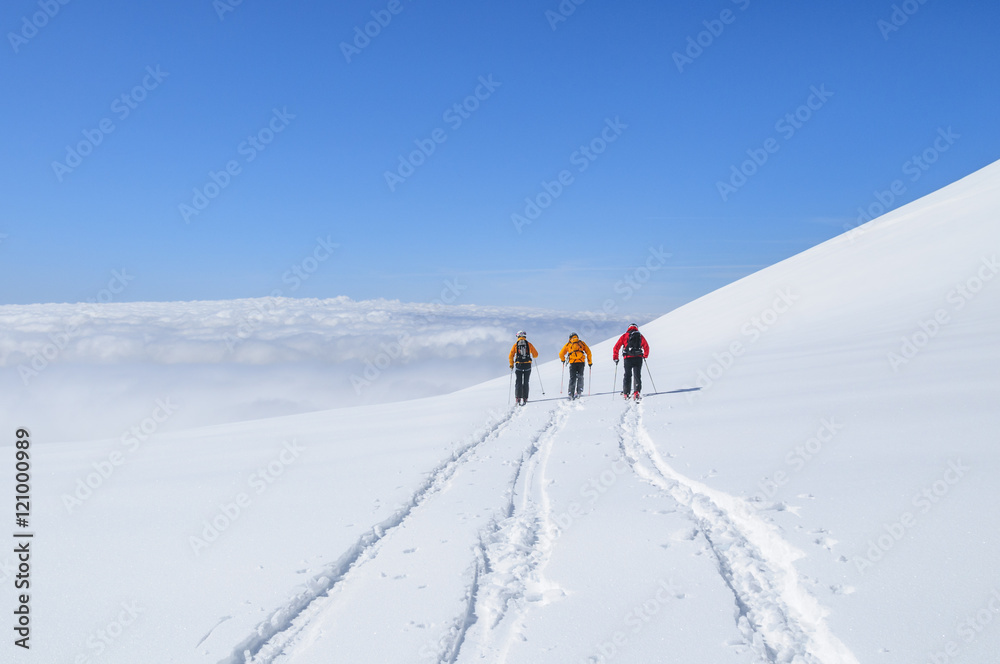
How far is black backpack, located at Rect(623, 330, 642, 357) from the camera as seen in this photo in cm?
1430

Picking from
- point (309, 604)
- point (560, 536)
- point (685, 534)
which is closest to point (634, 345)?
point (685, 534)

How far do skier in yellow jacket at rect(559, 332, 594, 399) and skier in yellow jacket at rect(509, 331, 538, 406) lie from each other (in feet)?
3.50

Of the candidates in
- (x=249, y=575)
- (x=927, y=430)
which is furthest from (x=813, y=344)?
(x=249, y=575)

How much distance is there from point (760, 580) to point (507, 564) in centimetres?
203

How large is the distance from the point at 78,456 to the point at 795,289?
100ft

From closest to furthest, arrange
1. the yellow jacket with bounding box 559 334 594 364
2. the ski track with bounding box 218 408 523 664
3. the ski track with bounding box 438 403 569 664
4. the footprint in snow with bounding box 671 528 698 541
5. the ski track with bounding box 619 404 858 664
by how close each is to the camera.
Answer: the ski track with bounding box 619 404 858 664
the ski track with bounding box 218 408 523 664
the ski track with bounding box 438 403 569 664
the footprint in snow with bounding box 671 528 698 541
the yellow jacket with bounding box 559 334 594 364

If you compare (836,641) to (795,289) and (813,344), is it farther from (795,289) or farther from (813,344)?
(795,289)

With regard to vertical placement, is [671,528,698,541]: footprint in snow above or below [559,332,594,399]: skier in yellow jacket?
below

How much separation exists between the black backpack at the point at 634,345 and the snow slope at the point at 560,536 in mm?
2734

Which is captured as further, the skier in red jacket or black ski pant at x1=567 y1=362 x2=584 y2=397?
black ski pant at x1=567 y1=362 x2=584 y2=397

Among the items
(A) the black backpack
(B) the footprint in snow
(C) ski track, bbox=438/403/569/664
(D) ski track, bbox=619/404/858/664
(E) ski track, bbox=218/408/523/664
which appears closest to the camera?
(D) ski track, bbox=619/404/858/664

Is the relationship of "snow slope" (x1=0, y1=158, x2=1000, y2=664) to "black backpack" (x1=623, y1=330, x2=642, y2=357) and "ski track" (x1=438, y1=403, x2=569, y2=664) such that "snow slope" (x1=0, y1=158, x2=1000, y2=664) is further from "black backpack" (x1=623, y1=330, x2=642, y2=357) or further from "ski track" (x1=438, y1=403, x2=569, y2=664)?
"black backpack" (x1=623, y1=330, x2=642, y2=357)

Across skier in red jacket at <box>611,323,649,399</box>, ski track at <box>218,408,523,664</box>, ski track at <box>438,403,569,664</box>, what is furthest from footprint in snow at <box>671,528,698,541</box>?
skier in red jacket at <box>611,323,649,399</box>

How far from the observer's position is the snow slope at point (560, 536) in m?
3.57
